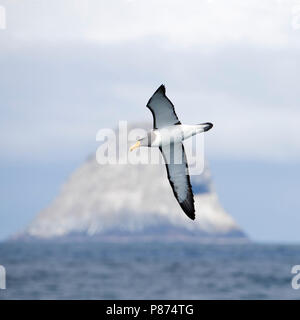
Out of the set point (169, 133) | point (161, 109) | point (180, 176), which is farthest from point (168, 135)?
point (180, 176)

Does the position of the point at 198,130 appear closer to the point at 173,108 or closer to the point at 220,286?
the point at 173,108

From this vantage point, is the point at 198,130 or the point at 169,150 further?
the point at 169,150

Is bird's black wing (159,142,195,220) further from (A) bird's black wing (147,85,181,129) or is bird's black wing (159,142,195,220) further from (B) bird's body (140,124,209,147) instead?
(A) bird's black wing (147,85,181,129)

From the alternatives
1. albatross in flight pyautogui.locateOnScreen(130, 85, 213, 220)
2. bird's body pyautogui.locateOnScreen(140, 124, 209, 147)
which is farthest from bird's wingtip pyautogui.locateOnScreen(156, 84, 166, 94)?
bird's body pyautogui.locateOnScreen(140, 124, 209, 147)

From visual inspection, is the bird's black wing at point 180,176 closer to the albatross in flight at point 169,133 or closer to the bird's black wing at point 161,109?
the albatross in flight at point 169,133

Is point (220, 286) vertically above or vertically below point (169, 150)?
above
